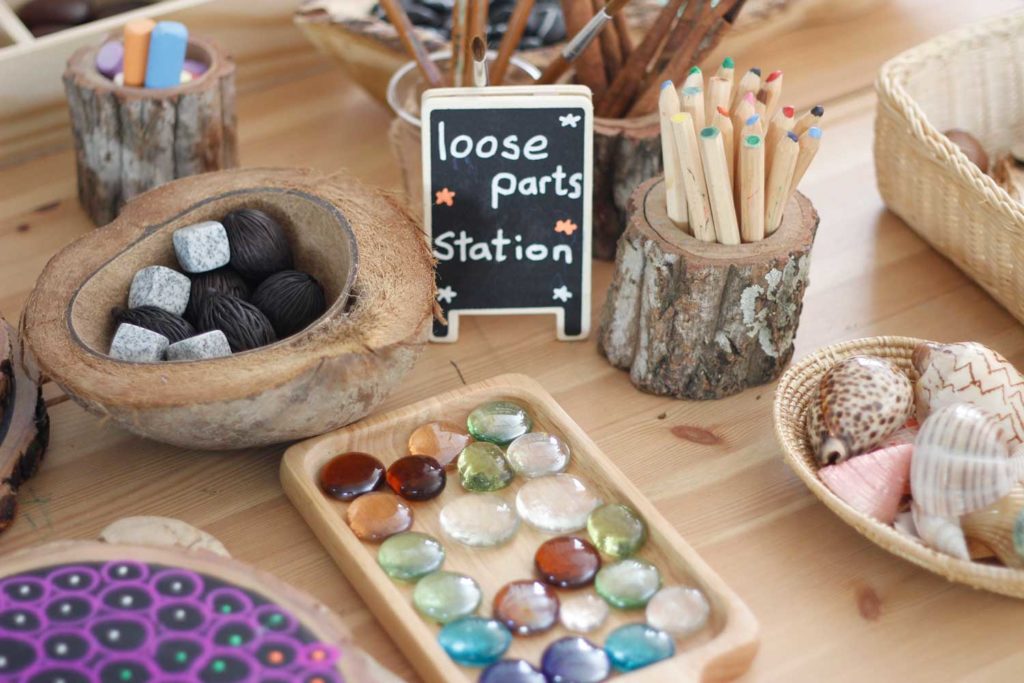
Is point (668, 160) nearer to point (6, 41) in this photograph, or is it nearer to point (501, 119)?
point (501, 119)

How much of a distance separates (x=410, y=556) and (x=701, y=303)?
275 millimetres

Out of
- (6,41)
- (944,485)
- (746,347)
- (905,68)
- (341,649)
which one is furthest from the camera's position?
(6,41)

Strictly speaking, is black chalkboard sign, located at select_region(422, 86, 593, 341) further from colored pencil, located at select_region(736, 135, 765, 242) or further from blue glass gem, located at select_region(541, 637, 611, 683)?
blue glass gem, located at select_region(541, 637, 611, 683)

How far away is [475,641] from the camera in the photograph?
67cm

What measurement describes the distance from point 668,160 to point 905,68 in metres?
0.34

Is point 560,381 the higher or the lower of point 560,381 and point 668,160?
the lower

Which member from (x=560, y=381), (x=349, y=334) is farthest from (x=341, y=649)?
(x=560, y=381)

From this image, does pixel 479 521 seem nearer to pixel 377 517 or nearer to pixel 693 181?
pixel 377 517

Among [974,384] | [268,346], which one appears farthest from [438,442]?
[974,384]

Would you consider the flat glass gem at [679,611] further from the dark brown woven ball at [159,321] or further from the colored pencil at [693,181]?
the dark brown woven ball at [159,321]

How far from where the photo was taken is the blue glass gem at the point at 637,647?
668mm

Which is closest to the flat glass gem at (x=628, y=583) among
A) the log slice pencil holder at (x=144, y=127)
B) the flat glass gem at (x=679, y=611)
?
the flat glass gem at (x=679, y=611)

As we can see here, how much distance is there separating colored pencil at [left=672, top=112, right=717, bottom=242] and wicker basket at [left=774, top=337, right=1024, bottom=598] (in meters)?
0.12

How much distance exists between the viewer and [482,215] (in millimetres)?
900
